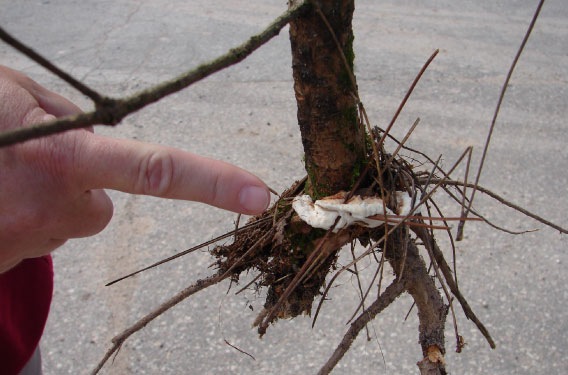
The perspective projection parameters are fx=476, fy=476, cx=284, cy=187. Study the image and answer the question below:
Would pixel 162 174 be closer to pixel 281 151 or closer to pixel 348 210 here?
pixel 348 210

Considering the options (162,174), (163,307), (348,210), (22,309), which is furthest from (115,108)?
(22,309)

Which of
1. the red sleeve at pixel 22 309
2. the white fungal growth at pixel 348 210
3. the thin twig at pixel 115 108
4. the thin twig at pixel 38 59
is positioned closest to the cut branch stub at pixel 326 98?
the white fungal growth at pixel 348 210

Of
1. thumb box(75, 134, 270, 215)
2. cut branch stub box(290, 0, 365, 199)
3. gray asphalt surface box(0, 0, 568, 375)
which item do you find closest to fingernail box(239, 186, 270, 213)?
thumb box(75, 134, 270, 215)

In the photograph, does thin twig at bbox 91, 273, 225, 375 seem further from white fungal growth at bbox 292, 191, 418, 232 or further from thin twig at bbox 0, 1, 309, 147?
thin twig at bbox 0, 1, 309, 147

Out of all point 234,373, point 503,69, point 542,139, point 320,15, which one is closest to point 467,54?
point 503,69

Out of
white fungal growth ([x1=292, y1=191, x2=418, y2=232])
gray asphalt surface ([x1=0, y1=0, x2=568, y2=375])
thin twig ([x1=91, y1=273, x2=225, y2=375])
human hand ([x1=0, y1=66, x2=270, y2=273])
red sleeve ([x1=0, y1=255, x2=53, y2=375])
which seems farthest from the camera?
gray asphalt surface ([x1=0, y1=0, x2=568, y2=375])

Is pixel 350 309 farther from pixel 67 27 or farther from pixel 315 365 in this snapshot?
pixel 67 27

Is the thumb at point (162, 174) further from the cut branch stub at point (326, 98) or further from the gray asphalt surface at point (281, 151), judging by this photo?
the gray asphalt surface at point (281, 151)
